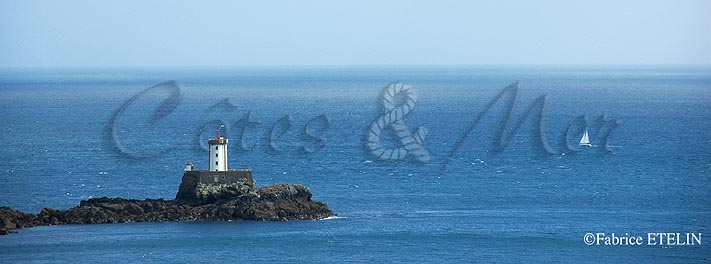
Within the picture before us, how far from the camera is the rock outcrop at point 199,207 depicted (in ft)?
246

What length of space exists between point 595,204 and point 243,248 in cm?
2511

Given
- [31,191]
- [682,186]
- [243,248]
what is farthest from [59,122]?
[243,248]

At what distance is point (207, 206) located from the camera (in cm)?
7606

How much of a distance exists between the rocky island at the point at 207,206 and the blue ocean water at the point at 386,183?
0.89 m

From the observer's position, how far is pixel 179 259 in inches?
2675

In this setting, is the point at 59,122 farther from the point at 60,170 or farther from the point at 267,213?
the point at 267,213

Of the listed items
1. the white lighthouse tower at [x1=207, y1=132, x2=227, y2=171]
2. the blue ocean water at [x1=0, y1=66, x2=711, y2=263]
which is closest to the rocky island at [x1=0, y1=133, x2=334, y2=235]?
the white lighthouse tower at [x1=207, y1=132, x2=227, y2=171]

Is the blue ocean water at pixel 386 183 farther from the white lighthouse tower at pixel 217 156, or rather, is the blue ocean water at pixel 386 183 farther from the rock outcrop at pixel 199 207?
the white lighthouse tower at pixel 217 156

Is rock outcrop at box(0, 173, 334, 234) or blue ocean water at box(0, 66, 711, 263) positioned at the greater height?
rock outcrop at box(0, 173, 334, 234)

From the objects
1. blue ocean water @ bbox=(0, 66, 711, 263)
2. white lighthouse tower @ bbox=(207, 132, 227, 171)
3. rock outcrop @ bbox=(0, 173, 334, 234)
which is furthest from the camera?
white lighthouse tower @ bbox=(207, 132, 227, 171)

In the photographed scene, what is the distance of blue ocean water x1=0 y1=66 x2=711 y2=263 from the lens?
A: 7044 centimetres

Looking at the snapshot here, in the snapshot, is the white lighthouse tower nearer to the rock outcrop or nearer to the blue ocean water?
the rock outcrop

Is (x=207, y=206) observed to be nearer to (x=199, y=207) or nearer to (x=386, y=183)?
(x=199, y=207)

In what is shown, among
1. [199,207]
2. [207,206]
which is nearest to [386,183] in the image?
[207,206]
